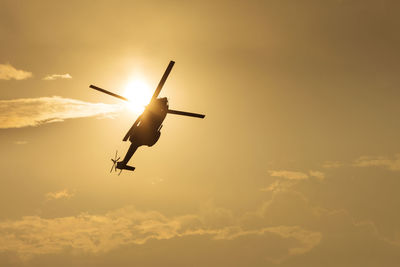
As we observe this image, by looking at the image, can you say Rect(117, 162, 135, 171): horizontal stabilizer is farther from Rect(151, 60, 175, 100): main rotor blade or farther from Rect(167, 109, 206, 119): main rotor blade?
Rect(167, 109, 206, 119): main rotor blade

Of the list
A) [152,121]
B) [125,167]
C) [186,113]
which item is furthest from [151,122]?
[125,167]

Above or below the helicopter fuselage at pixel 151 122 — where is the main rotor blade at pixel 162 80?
above

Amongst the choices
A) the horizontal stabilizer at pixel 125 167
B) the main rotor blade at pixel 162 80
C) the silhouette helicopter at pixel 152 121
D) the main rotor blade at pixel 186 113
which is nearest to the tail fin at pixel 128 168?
the horizontal stabilizer at pixel 125 167

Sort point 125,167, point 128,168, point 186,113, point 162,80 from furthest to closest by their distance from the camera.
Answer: point 128,168
point 125,167
point 162,80
point 186,113

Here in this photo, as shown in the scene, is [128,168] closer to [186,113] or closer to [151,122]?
[151,122]

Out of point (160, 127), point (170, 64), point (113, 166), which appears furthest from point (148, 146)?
point (170, 64)

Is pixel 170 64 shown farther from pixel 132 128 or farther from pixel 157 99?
pixel 132 128

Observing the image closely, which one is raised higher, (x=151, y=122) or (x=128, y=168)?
(x=151, y=122)

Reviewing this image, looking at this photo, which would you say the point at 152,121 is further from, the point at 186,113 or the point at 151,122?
the point at 186,113

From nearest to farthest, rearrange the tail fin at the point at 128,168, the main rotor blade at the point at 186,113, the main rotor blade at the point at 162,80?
the main rotor blade at the point at 186,113
the main rotor blade at the point at 162,80
the tail fin at the point at 128,168

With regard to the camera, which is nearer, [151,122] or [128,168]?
[151,122]

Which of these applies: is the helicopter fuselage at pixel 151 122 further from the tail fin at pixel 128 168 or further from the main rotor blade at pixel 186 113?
the tail fin at pixel 128 168

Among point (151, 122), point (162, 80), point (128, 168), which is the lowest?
point (128, 168)

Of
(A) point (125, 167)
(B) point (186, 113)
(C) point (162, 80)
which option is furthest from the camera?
(A) point (125, 167)
